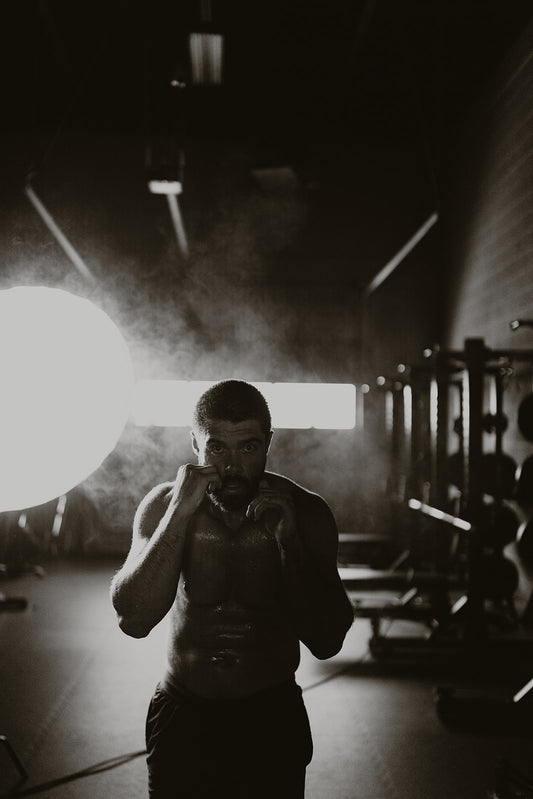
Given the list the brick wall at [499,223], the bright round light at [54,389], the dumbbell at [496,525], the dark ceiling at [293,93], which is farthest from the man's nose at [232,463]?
the brick wall at [499,223]

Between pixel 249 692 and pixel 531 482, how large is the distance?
3.12m

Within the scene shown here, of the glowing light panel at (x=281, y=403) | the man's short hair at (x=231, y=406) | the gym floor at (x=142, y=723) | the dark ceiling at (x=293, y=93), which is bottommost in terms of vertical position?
the gym floor at (x=142, y=723)

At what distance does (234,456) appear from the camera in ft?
4.91

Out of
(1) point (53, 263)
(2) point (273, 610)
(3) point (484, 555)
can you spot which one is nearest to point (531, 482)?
(3) point (484, 555)

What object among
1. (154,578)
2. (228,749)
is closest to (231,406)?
(154,578)

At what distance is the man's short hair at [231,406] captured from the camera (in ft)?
4.96

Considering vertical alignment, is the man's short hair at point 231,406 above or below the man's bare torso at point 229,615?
above

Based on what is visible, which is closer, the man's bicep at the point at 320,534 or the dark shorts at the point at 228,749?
the dark shorts at the point at 228,749

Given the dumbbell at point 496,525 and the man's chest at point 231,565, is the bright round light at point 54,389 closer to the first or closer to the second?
the man's chest at point 231,565

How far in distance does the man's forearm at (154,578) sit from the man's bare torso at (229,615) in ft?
0.39

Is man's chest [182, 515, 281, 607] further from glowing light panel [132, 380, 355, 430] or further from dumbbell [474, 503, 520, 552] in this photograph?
glowing light panel [132, 380, 355, 430]

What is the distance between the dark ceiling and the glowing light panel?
1182mm

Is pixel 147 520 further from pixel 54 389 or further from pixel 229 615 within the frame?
pixel 54 389

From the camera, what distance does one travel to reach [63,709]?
10.2ft
